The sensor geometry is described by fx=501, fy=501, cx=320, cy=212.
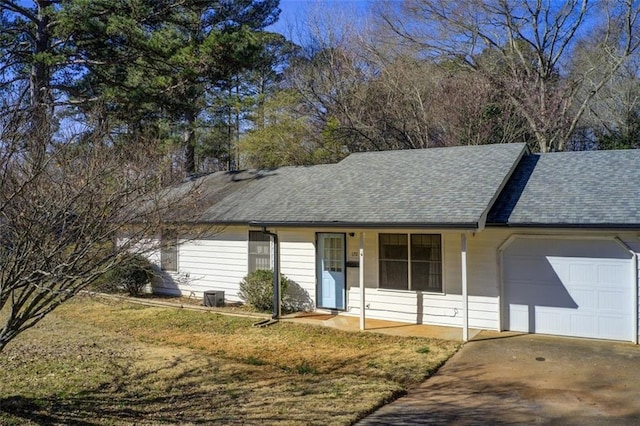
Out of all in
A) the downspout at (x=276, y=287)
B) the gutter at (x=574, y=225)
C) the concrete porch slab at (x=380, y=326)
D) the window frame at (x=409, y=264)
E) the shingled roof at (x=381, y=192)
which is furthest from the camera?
the downspout at (x=276, y=287)

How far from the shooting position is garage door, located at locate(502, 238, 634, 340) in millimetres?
9109

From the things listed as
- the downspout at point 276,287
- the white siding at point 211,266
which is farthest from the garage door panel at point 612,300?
the white siding at point 211,266

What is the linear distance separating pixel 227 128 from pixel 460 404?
69.2 ft

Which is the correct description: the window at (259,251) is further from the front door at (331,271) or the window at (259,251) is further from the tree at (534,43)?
the tree at (534,43)

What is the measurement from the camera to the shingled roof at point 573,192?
30.0 feet

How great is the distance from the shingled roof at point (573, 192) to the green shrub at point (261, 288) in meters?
5.32

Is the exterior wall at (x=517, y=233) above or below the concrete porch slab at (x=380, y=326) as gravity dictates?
above

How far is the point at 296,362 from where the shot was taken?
8086 millimetres

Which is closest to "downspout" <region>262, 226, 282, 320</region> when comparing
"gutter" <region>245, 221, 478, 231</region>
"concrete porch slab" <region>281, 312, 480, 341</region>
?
"concrete porch slab" <region>281, 312, 480, 341</region>

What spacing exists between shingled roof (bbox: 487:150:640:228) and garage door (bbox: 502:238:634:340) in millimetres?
513

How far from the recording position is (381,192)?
11625mm

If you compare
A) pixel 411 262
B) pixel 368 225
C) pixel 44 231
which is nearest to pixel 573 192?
pixel 411 262

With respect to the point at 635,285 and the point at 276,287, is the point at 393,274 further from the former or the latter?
the point at 635,285

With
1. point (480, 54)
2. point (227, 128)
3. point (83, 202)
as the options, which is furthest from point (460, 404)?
point (227, 128)
